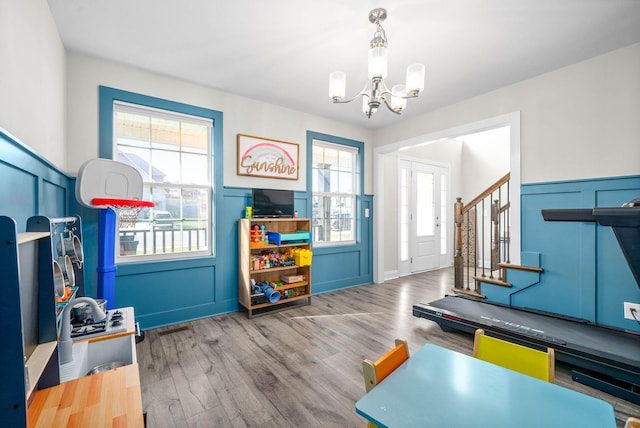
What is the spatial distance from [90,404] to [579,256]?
12.7ft

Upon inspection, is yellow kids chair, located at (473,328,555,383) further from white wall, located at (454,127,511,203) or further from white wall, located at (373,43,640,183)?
white wall, located at (454,127,511,203)

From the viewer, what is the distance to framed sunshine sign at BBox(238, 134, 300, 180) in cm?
356

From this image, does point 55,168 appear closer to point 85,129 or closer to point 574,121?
point 85,129

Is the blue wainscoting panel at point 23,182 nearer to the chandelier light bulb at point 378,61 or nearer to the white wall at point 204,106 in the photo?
the white wall at point 204,106

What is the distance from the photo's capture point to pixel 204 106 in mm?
3316

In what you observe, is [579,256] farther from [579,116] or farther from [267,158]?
[267,158]

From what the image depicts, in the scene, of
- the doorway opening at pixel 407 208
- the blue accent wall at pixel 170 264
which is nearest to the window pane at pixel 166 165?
the blue accent wall at pixel 170 264

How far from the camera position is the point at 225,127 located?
3.45 metres

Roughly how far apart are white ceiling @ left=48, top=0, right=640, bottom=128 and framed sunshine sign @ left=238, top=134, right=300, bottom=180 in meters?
0.75

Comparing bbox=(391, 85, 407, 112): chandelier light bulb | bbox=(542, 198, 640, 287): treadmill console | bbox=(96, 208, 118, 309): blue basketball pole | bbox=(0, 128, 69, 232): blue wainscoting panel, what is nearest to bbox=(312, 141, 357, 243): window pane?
bbox=(391, 85, 407, 112): chandelier light bulb

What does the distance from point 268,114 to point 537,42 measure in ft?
9.70

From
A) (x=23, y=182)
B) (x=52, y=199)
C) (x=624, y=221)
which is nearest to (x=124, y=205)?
(x=52, y=199)

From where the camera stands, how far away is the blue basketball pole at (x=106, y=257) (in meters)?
2.27

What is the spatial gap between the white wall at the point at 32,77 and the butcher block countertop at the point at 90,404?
119 centimetres
